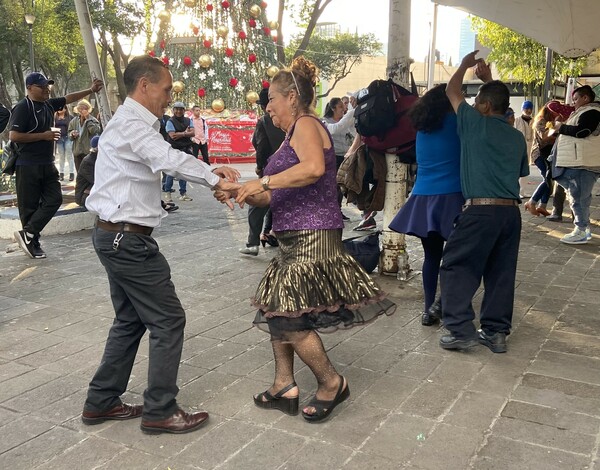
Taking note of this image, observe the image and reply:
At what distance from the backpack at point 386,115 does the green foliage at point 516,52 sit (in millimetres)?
13920

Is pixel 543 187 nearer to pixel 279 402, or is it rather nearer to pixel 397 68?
pixel 397 68

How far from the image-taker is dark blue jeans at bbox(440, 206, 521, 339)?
4262 millimetres

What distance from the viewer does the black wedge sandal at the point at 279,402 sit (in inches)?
136

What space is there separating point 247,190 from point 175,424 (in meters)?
1.27

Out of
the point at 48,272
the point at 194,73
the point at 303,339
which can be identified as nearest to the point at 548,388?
the point at 303,339

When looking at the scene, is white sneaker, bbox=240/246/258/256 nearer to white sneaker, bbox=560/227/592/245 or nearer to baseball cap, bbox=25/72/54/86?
baseball cap, bbox=25/72/54/86

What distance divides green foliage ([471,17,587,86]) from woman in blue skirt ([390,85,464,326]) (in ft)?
49.3

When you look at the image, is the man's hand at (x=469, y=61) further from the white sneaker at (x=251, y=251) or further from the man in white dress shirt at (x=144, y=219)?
the white sneaker at (x=251, y=251)

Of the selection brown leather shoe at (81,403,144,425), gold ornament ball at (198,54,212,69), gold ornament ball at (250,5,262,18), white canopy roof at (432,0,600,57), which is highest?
gold ornament ball at (250,5,262,18)

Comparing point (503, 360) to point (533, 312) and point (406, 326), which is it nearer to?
point (406, 326)

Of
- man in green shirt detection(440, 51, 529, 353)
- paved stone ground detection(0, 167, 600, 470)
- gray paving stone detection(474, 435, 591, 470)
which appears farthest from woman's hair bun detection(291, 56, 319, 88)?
gray paving stone detection(474, 435, 591, 470)

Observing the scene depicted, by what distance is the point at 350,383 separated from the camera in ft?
12.6

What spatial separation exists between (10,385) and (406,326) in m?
2.87

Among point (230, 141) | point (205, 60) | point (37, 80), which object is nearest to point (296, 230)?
point (37, 80)
